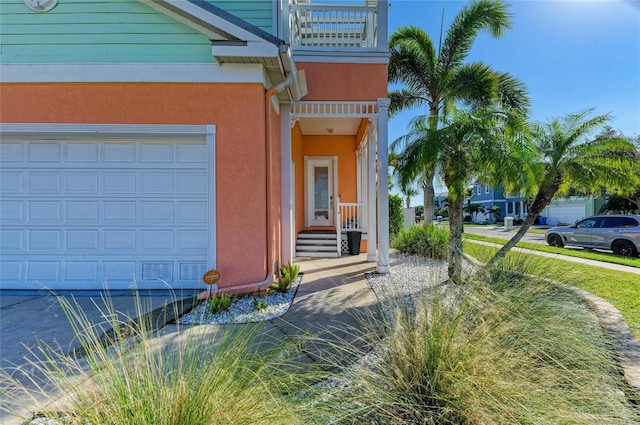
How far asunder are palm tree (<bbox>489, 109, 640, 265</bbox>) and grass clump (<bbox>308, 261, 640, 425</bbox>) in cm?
264

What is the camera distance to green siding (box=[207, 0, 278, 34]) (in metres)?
5.70

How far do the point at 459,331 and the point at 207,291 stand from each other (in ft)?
13.2

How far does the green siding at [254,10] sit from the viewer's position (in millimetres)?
5695

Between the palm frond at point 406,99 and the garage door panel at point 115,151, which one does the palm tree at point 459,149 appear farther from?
the palm frond at point 406,99

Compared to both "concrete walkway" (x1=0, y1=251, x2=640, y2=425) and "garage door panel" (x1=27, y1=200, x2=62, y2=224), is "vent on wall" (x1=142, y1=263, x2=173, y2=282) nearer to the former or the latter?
"concrete walkway" (x1=0, y1=251, x2=640, y2=425)

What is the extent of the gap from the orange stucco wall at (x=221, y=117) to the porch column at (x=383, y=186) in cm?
283

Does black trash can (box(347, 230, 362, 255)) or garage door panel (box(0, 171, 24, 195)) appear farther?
black trash can (box(347, 230, 362, 255))

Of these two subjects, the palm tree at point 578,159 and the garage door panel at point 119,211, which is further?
the garage door panel at point 119,211

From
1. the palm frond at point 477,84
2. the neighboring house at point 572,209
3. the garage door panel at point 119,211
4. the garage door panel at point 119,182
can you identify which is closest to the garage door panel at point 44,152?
the garage door panel at point 119,182

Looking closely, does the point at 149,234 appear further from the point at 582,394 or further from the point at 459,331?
the point at 582,394

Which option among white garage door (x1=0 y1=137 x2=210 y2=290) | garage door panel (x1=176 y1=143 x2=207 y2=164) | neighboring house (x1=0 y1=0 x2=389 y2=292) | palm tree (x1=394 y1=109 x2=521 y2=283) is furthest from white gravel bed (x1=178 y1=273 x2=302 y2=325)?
palm tree (x1=394 y1=109 x2=521 y2=283)

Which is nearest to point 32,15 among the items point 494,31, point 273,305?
point 273,305

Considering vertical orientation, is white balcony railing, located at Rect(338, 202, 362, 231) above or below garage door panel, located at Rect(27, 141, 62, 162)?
below

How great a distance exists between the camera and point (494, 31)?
9.98 meters
